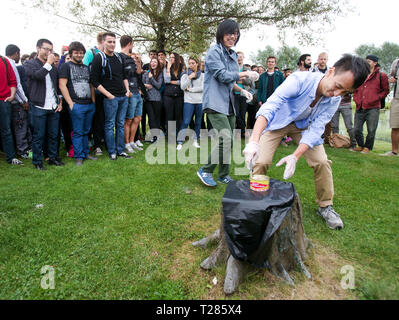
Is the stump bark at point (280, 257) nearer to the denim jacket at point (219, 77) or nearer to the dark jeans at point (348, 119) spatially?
the denim jacket at point (219, 77)

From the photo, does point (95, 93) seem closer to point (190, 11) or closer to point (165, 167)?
point (165, 167)

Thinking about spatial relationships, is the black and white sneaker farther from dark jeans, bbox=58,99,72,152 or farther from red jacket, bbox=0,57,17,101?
red jacket, bbox=0,57,17,101

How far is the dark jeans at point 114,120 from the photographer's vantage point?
16.7ft

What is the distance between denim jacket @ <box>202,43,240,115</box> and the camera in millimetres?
3490

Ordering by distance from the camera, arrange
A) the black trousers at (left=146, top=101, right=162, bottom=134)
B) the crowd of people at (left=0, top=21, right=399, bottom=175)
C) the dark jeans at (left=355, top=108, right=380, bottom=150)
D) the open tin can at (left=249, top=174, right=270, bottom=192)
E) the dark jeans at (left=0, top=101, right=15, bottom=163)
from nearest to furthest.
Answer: the open tin can at (left=249, top=174, right=270, bottom=192) → the crowd of people at (left=0, top=21, right=399, bottom=175) → the dark jeans at (left=0, top=101, right=15, bottom=163) → the black trousers at (left=146, top=101, right=162, bottom=134) → the dark jeans at (left=355, top=108, right=380, bottom=150)

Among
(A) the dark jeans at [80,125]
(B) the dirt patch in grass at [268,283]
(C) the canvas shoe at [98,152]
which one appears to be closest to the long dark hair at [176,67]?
(A) the dark jeans at [80,125]

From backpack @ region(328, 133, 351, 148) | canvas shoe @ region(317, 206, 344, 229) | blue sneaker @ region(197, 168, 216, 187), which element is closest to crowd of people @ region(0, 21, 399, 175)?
backpack @ region(328, 133, 351, 148)

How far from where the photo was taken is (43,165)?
A: 15.3ft

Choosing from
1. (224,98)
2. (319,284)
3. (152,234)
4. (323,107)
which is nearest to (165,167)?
(224,98)

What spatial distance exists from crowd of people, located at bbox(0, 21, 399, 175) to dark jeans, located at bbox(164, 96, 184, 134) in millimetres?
25

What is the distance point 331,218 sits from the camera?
2.99 m

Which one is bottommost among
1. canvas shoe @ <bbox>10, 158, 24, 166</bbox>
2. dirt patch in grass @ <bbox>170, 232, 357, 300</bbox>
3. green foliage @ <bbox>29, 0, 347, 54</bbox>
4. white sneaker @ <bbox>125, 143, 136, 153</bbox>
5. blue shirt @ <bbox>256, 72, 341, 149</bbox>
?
dirt patch in grass @ <bbox>170, 232, 357, 300</bbox>

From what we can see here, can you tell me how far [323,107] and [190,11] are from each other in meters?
6.19

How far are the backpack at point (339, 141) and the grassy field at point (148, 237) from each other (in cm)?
271
